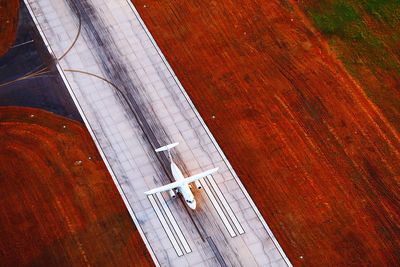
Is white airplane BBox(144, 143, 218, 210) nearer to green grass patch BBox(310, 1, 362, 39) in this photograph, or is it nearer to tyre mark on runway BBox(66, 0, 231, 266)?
tyre mark on runway BBox(66, 0, 231, 266)

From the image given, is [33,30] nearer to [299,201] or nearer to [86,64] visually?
[86,64]

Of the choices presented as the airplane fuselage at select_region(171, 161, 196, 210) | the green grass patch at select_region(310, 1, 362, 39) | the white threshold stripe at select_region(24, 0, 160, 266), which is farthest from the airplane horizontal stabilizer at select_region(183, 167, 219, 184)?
the green grass patch at select_region(310, 1, 362, 39)

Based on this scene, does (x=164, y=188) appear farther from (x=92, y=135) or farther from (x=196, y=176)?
(x=92, y=135)

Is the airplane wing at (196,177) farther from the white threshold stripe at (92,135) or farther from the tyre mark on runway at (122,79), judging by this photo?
the white threshold stripe at (92,135)

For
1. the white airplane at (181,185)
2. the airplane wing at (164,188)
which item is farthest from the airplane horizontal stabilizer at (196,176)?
the airplane wing at (164,188)

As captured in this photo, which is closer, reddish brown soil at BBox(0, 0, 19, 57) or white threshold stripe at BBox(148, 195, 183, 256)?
white threshold stripe at BBox(148, 195, 183, 256)

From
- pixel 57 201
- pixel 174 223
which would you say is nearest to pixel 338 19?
pixel 174 223
